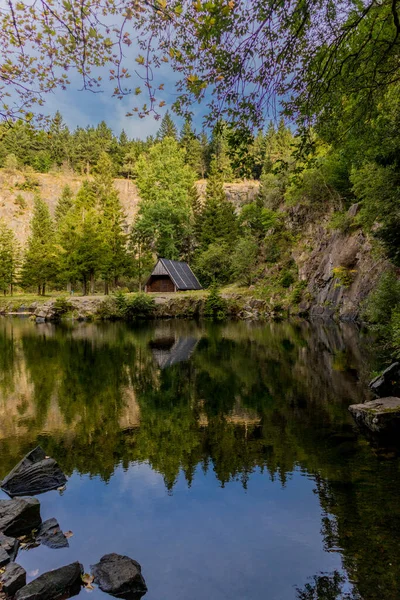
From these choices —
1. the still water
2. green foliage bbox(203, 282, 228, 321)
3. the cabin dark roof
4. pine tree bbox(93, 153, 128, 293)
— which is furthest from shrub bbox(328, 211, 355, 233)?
pine tree bbox(93, 153, 128, 293)

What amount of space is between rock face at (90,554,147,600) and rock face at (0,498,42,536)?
1.33m

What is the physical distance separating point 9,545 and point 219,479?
10.3 ft

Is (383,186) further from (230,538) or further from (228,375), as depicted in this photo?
(230,538)

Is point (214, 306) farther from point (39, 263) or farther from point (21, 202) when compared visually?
point (21, 202)

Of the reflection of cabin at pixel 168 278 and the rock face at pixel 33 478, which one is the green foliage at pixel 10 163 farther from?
the rock face at pixel 33 478

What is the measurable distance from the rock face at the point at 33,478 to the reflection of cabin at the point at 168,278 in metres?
40.2

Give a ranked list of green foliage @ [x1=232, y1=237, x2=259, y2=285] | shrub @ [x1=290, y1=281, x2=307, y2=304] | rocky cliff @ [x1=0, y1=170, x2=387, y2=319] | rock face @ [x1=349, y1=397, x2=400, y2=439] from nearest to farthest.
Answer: rock face @ [x1=349, y1=397, x2=400, y2=439] < rocky cliff @ [x1=0, y1=170, x2=387, y2=319] < shrub @ [x1=290, y1=281, x2=307, y2=304] < green foliage @ [x1=232, y1=237, x2=259, y2=285]

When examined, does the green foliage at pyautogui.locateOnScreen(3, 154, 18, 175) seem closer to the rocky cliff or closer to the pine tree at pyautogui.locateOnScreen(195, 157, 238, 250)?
the rocky cliff

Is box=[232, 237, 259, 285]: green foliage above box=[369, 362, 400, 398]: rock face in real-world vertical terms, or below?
above

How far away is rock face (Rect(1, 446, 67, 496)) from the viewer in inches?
245

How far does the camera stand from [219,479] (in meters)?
6.38

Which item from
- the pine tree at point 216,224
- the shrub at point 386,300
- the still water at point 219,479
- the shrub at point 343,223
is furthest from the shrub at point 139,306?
the shrub at point 386,300

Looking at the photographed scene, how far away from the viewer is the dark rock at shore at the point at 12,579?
12.2 ft

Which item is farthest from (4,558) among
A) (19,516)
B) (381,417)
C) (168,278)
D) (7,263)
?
(7,263)
